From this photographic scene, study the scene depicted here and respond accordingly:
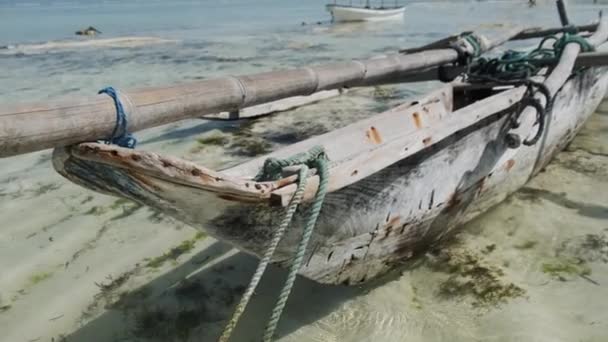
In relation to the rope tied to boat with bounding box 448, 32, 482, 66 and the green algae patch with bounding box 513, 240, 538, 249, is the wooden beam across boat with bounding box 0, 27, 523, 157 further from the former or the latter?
the green algae patch with bounding box 513, 240, 538, 249

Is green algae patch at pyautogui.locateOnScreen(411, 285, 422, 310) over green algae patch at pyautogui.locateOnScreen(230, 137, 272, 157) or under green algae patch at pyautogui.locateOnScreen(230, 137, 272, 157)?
under

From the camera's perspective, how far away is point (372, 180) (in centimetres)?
271

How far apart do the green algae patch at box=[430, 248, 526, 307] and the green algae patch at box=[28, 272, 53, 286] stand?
2.91 m

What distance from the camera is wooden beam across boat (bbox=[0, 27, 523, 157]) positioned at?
178 cm

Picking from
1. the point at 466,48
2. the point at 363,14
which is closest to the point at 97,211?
the point at 466,48

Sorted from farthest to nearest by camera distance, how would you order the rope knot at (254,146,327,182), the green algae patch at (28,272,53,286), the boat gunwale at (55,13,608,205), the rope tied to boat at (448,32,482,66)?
the rope tied to boat at (448,32,482,66) < the green algae patch at (28,272,53,286) < the rope knot at (254,146,327,182) < the boat gunwale at (55,13,608,205)

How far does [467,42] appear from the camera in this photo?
598cm

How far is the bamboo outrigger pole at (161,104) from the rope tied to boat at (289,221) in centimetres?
64

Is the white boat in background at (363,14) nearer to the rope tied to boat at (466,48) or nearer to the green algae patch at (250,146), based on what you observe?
the rope tied to boat at (466,48)

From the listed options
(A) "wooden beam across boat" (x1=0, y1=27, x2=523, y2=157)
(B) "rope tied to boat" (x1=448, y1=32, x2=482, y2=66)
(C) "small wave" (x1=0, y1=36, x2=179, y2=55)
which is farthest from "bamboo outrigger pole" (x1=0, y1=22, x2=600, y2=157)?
(C) "small wave" (x1=0, y1=36, x2=179, y2=55)

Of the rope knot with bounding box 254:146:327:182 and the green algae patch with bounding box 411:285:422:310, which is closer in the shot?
the rope knot with bounding box 254:146:327:182

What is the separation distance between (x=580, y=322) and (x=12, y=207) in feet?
16.5

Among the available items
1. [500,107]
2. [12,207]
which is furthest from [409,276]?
[12,207]

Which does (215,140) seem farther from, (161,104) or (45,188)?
(161,104)
